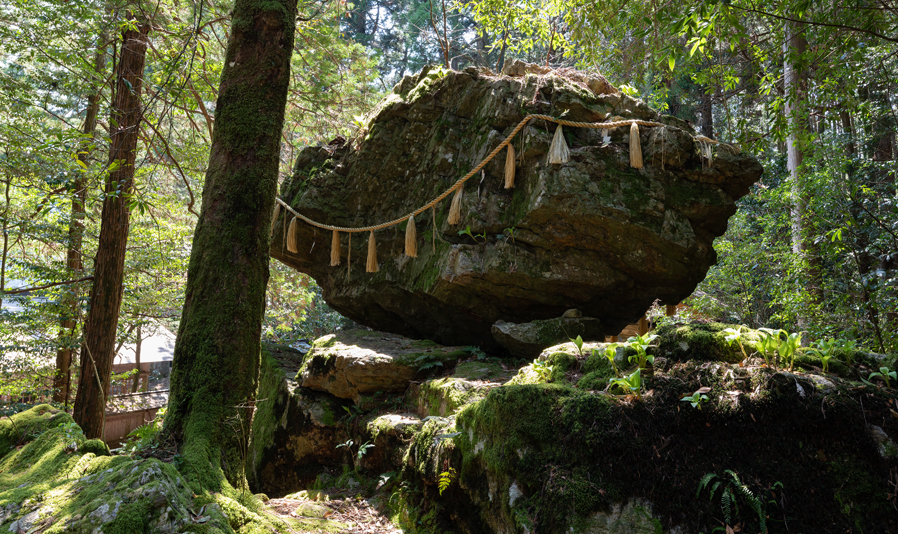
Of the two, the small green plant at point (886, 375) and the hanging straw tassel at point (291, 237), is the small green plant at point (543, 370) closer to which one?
the small green plant at point (886, 375)

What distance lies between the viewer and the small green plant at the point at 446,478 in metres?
2.98

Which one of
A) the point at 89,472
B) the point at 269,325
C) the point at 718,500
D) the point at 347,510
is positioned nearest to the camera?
the point at 718,500

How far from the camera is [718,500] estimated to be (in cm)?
216

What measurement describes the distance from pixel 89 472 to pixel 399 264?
3.77 m

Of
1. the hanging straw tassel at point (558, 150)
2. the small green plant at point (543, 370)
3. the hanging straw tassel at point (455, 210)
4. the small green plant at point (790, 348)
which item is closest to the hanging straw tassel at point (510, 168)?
the hanging straw tassel at point (558, 150)

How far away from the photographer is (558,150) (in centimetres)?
471

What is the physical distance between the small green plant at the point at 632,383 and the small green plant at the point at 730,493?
19.2 inches

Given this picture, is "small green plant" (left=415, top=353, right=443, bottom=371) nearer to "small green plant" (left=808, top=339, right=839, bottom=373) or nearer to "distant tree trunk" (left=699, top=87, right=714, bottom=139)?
"small green plant" (left=808, top=339, right=839, bottom=373)

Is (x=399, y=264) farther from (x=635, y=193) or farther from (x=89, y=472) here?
(x=89, y=472)

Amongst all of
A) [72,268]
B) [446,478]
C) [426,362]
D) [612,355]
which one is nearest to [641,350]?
[612,355]

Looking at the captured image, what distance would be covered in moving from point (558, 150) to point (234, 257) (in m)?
3.10

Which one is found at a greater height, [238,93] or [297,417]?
[238,93]

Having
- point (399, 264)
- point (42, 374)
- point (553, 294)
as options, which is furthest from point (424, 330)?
point (42, 374)

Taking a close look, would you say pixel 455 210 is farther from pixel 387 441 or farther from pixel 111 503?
pixel 111 503
